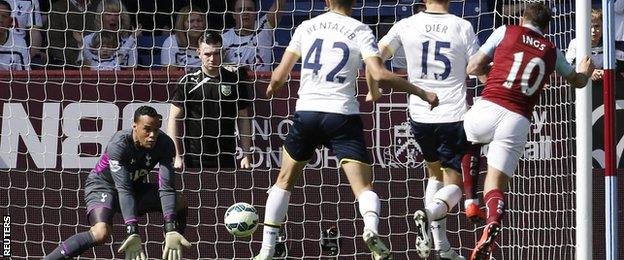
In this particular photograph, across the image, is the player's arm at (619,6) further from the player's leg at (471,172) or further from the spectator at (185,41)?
the spectator at (185,41)

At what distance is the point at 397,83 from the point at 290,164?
3.26 feet

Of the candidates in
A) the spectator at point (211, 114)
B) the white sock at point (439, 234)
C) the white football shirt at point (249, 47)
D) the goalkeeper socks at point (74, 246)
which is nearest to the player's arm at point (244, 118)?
the spectator at point (211, 114)

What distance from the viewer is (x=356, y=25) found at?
11156mm

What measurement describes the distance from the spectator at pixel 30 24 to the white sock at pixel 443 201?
Answer: 13.6ft

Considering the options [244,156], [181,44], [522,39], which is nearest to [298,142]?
[522,39]

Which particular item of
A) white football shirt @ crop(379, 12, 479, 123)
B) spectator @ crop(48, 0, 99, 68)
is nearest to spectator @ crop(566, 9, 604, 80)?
white football shirt @ crop(379, 12, 479, 123)

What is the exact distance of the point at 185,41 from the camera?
14508 mm

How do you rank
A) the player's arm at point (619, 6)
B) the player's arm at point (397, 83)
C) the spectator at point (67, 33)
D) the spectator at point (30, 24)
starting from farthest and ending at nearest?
the player's arm at point (619, 6) → the spectator at point (67, 33) → the spectator at point (30, 24) → the player's arm at point (397, 83)

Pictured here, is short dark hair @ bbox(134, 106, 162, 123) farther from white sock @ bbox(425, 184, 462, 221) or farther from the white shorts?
the white shorts

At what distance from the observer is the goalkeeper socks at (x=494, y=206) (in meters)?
11.0

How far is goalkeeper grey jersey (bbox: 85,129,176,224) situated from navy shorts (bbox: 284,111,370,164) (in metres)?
1.74

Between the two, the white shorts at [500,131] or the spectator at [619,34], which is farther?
the spectator at [619,34]

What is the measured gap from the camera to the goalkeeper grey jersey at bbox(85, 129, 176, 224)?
12578mm

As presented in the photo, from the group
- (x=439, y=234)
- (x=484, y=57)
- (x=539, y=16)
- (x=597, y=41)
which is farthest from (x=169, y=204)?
(x=597, y=41)
